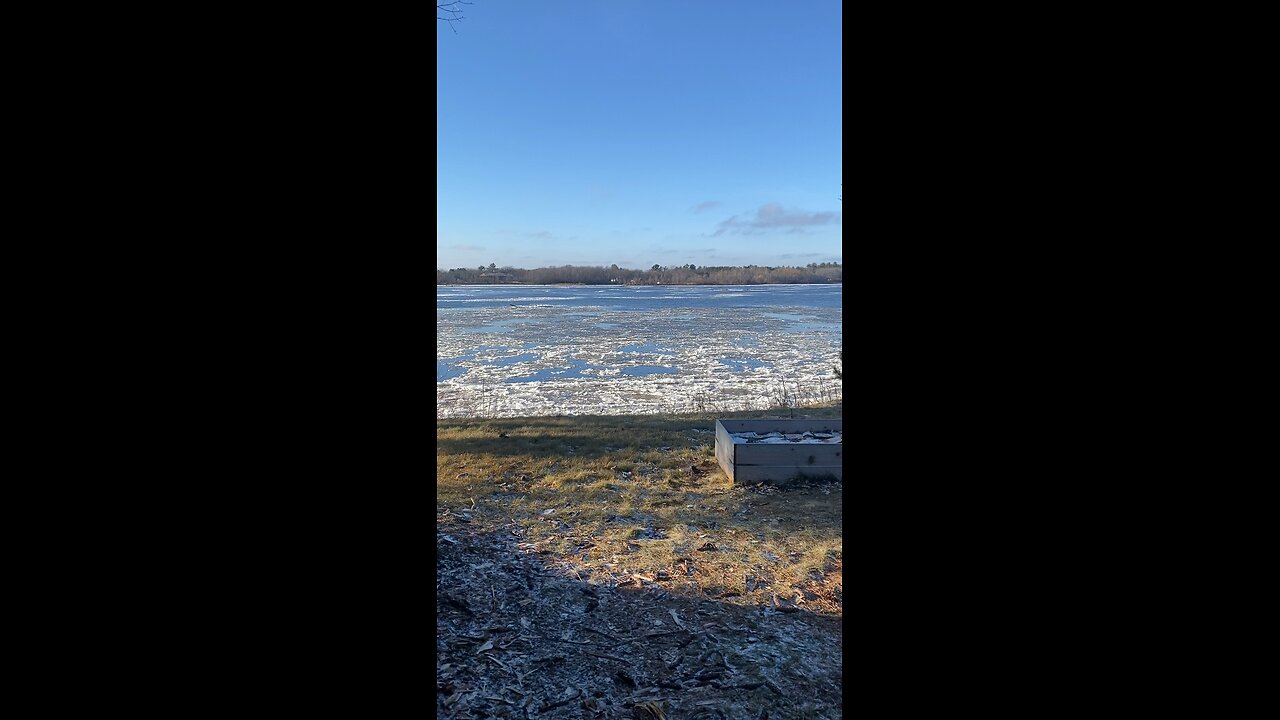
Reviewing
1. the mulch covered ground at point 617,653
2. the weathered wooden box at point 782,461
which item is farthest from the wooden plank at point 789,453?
the mulch covered ground at point 617,653

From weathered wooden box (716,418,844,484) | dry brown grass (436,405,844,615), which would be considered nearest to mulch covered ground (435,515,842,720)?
dry brown grass (436,405,844,615)

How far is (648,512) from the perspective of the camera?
5.12 meters

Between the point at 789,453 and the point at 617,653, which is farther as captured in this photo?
the point at 789,453

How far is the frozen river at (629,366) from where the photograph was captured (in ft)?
36.2

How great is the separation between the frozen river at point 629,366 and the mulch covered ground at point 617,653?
5.06 ft

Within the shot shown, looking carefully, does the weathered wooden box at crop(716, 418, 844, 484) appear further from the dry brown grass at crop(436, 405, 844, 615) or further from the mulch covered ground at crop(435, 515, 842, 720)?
the mulch covered ground at crop(435, 515, 842, 720)

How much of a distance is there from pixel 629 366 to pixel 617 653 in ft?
39.2

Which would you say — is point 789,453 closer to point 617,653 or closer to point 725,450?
point 725,450

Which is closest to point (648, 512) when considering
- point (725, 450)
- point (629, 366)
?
point (725, 450)

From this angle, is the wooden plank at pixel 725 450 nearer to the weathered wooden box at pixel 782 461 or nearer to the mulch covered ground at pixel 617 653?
the weathered wooden box at pixel 782 461

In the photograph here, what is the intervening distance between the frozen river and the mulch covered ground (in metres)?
1.54

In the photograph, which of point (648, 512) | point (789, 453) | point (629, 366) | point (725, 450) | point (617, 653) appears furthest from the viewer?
point (629, 366)
